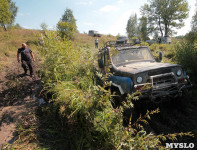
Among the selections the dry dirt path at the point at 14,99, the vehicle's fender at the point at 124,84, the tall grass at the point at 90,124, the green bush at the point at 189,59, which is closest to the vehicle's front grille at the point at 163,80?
the vehicle's fender at the point at 124,84

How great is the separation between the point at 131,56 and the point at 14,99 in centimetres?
457

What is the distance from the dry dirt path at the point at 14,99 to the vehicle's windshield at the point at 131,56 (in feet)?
9.99

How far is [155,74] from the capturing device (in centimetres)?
333

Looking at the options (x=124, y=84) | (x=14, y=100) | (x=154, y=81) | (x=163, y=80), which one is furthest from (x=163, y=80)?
(x=14, y=100)

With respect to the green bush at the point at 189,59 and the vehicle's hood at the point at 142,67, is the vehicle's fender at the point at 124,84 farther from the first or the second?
the green bush at the point at 189,59

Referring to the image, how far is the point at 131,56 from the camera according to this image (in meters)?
4.45

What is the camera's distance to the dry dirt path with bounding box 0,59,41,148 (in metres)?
3.51

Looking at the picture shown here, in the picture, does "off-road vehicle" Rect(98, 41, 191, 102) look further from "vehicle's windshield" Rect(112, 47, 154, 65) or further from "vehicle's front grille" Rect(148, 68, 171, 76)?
"vehicle's windshield" Rect(112, 47, 154, 65)

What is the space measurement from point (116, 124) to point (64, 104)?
129 centimetres

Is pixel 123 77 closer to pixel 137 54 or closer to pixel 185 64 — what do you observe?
pixel 137 54

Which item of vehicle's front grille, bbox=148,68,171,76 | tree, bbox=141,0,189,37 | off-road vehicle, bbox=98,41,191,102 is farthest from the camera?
tree, bbox=141,0,189,37

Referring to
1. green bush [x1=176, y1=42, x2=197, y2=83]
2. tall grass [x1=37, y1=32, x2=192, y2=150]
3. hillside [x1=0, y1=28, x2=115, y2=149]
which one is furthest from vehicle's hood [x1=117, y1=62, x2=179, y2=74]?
green bush [x1=176, y1=42, x2=197, y2=83]

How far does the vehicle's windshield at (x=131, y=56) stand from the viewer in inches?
171

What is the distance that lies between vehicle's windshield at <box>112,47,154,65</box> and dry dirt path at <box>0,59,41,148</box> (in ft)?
9.99
